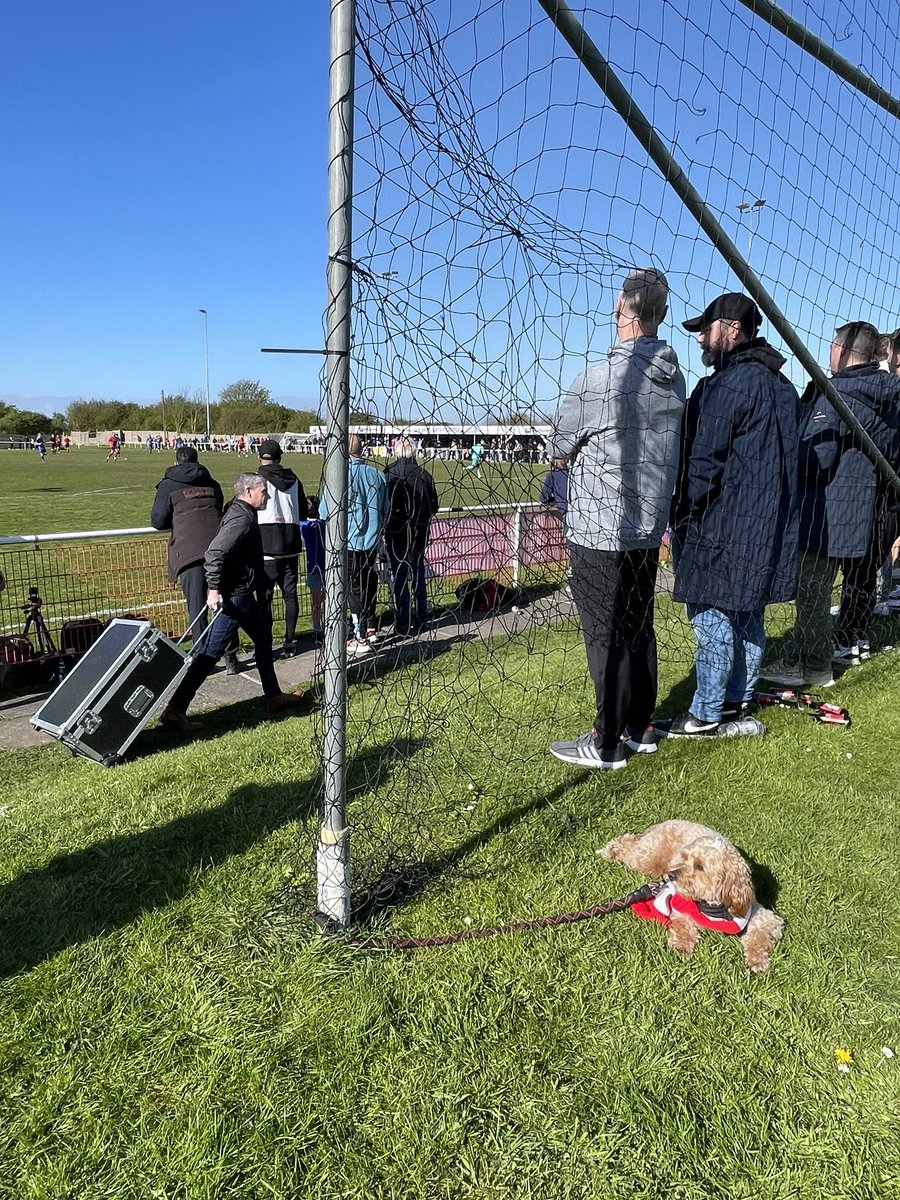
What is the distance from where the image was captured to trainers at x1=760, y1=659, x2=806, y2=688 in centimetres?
536

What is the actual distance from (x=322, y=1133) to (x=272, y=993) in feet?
1.56

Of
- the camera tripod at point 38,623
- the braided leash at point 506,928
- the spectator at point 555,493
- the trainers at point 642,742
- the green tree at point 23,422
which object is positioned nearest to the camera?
the braided leash at point 506,928

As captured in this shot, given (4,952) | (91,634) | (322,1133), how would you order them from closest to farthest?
(322,1133) → (4,952) → (91,634)

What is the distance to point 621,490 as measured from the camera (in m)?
3.48

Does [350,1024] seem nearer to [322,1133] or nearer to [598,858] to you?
[322,1133]

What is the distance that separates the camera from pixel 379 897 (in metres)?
2.70

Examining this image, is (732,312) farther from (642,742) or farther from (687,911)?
(687,911)

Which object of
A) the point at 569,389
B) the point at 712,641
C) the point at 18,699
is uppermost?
the point at 569,389

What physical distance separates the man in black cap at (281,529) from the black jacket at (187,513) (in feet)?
1.61

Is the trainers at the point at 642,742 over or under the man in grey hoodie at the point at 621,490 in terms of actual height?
under

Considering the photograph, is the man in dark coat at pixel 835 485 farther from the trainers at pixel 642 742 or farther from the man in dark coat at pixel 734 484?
the trainers at pixel 642 742

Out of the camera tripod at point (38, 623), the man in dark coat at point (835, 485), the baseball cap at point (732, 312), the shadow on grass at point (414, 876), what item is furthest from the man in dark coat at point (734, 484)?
the camera tripod at point (38, 623)

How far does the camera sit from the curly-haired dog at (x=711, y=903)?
248 centimetres

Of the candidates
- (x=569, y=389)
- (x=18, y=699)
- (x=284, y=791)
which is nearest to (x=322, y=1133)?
(x=284, y=791)
